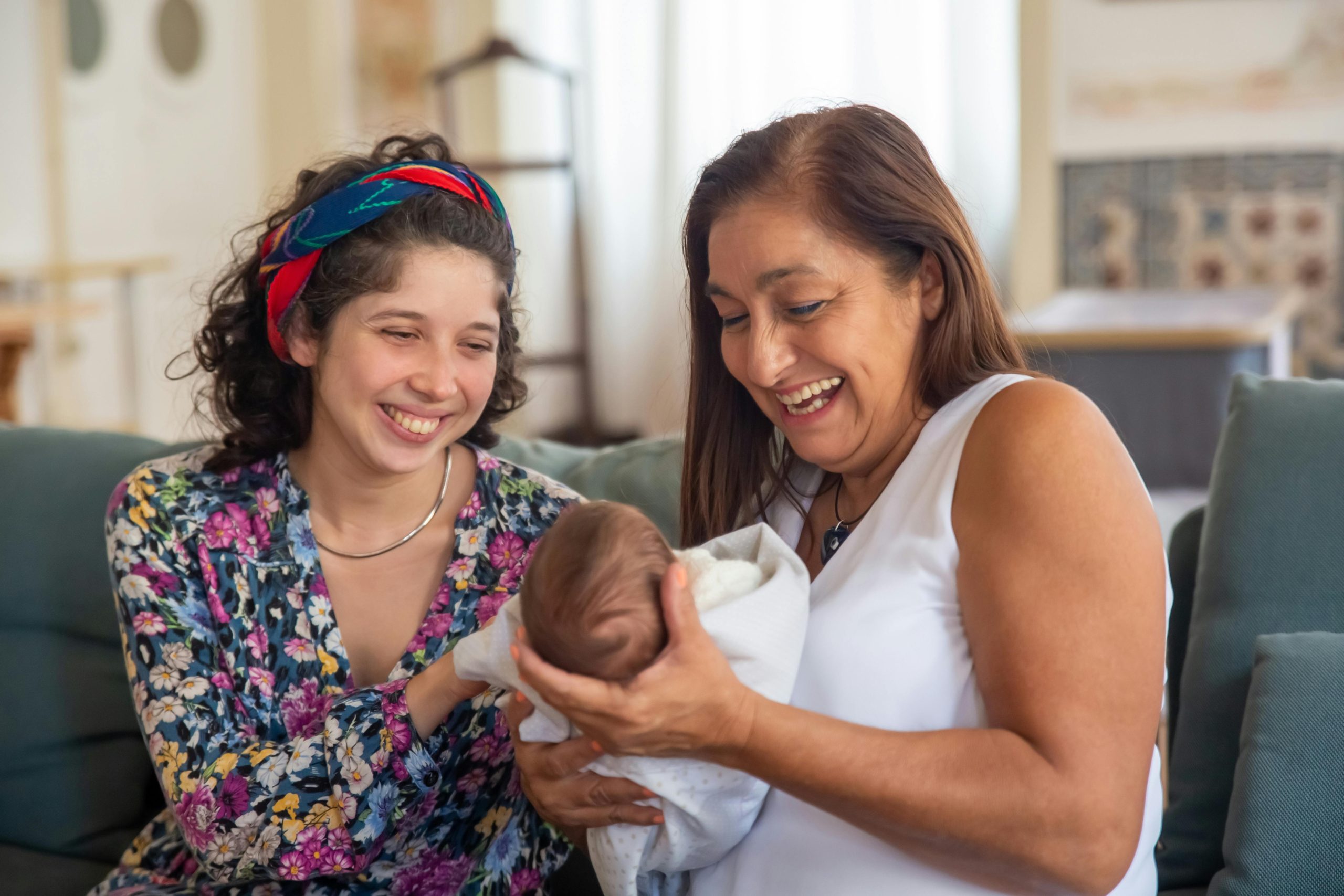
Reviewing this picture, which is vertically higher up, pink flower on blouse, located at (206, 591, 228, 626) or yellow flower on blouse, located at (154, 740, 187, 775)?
pink flower on blouse, located at (206, 591, 228, 626)

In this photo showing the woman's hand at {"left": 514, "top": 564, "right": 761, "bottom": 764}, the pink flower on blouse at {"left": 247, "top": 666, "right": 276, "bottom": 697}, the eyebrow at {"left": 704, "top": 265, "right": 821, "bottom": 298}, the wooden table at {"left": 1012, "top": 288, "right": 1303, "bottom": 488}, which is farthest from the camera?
the wooden table at {"left": 1012, "top": 288, "right": 1303, "bottom": 488}

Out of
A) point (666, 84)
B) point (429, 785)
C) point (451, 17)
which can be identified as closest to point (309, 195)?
point (429, 785)

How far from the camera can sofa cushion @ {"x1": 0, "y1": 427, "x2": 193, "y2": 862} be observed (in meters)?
1.88

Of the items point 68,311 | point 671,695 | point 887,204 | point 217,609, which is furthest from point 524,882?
point 68,311

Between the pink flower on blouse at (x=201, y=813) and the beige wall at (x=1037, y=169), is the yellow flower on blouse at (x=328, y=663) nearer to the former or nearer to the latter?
the pink flower on blouse at (x=201, y=813)

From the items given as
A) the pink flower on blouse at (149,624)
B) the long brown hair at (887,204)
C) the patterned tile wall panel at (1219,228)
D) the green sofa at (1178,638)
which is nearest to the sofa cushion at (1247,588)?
the green sofa at (1178,638)

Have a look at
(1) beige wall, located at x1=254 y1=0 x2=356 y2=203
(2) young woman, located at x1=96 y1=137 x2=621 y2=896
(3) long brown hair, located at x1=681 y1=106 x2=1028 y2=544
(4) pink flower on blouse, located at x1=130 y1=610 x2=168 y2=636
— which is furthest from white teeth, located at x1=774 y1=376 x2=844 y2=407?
(1) beige wall, located at x1=254 y1=0 x2=356 y2=203

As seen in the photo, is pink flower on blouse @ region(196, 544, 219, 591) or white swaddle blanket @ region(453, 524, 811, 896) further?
pink flower on blouse @ region(196, 544, 219, 591)

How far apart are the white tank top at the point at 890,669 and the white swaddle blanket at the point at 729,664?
3 cm

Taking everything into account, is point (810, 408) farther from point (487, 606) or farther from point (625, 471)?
point (625, 471)

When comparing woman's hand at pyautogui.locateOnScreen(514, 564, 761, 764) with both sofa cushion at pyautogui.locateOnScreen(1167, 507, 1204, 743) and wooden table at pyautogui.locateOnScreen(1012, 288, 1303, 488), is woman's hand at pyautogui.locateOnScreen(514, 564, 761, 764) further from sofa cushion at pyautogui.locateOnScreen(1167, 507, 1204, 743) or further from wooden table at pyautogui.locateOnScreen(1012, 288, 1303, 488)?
wooden table at pyautogui.locateOnScreen(1012, 288, 1303, 488)

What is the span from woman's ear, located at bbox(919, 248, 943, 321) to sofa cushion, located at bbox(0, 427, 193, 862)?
1272mm

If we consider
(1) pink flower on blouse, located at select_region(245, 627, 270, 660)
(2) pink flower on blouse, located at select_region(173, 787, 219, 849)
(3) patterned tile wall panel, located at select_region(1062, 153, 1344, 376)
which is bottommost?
(2) pink flower on blouse, located at select_region(173, 787, 219, 849)

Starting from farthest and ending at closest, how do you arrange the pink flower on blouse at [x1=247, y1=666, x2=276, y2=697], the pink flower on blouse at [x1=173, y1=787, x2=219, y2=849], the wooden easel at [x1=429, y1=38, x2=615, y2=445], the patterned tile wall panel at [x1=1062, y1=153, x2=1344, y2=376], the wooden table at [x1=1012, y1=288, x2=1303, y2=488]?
the wooden easel at [x1=429, y1=38, x2=615, y2=445]
the patterned tile wall panel at [x1=1062, y1=153, x2=1344, y2=376]
the wooden table at [x1=1012, y1=288, x2=1303, y2=488]
the pink flower on blouse at [x1=247, y1=666, x2=276, y2=697]
the pink flower on blouse at [x1=173, y1=787, x2=219, y2=849]
